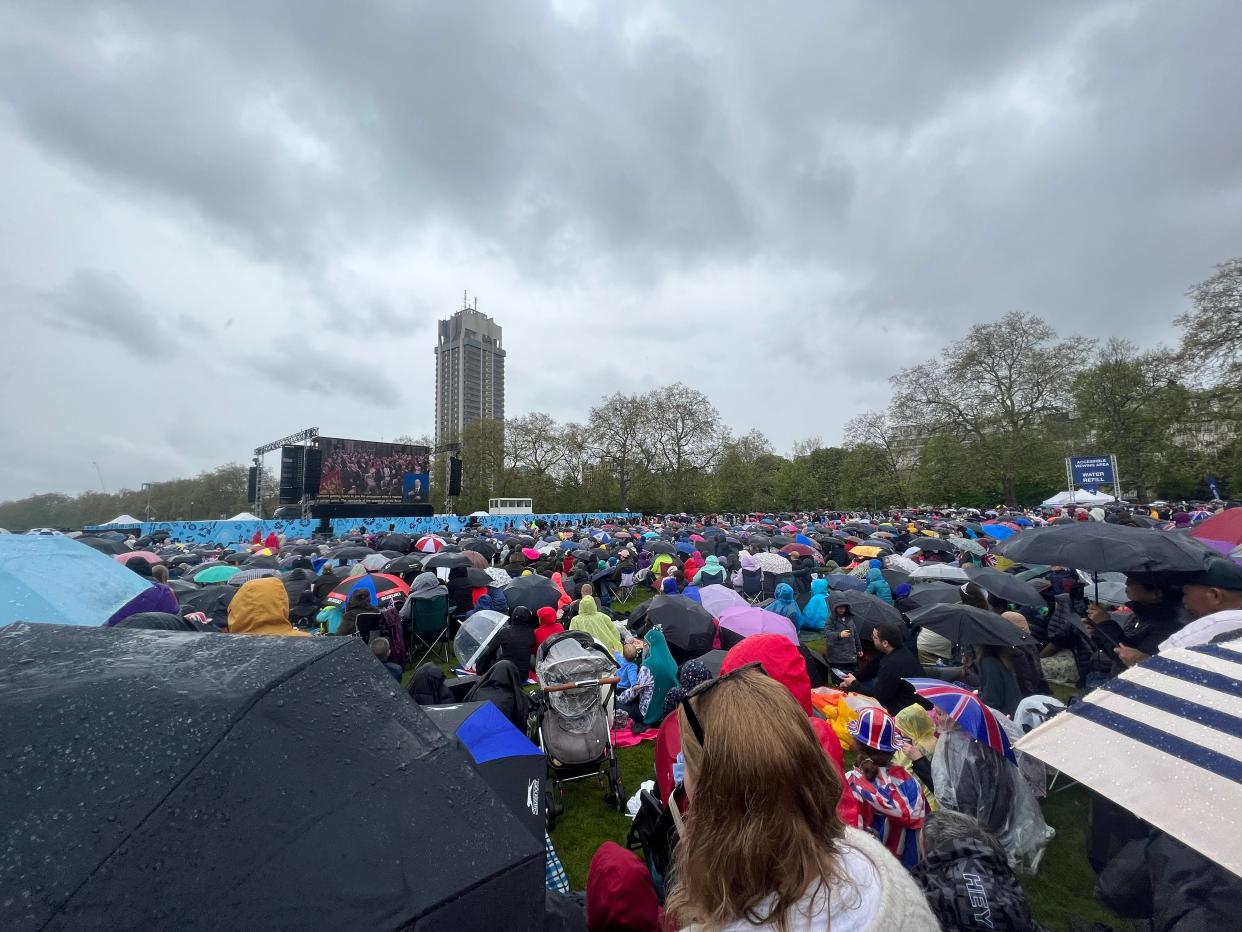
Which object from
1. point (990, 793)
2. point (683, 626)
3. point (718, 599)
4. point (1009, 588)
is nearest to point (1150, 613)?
point (1009, 588)

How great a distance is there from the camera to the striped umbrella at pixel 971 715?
10.9 feet

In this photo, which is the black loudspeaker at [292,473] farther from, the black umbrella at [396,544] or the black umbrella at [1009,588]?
the black umbrella at [1009,588]

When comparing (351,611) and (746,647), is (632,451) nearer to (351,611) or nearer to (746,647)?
(351,611)

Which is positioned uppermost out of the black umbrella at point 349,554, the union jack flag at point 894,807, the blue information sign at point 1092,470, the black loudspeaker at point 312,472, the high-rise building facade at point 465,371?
the high-rise building facade at point 465,371

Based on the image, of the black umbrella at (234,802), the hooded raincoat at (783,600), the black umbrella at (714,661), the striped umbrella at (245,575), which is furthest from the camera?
the striped umbrella at (245,575)

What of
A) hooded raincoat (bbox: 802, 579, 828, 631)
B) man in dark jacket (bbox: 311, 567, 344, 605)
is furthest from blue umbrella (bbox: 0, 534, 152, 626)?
hooded raincoat (bbox: 802, 579, 828, 631)

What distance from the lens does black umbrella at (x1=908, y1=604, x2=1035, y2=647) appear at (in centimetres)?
479

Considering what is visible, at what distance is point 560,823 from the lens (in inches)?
171

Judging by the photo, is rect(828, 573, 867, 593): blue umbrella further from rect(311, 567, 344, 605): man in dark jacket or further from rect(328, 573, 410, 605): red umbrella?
rect(311, 567, 344, 605): man in dark jacket

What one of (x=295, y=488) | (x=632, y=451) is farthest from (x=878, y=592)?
(x=632, y=451)

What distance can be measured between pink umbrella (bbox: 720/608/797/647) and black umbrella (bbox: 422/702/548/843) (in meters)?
4.36

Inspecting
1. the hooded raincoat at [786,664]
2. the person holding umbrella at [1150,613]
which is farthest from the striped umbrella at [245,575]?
the person holding umbrella at [1150,613]

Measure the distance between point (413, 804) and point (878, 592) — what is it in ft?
32.3

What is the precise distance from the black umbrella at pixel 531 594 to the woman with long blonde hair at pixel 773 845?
7249 mm
